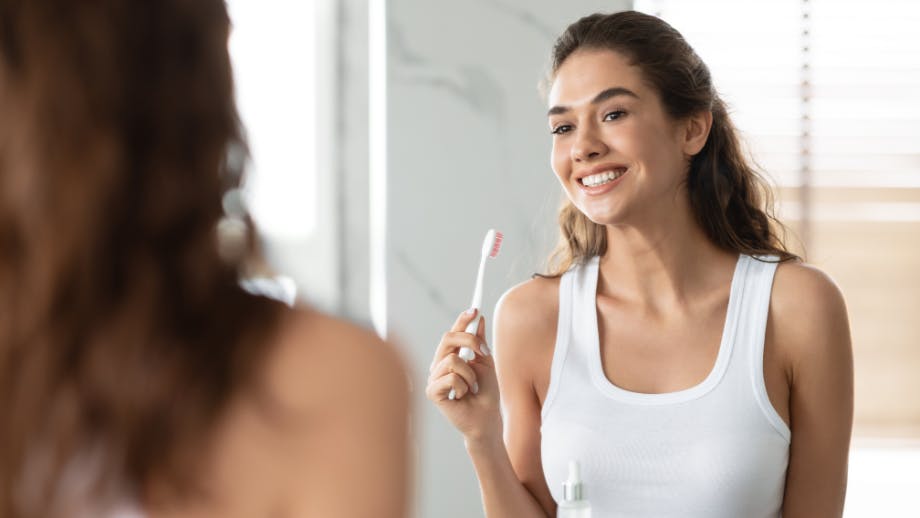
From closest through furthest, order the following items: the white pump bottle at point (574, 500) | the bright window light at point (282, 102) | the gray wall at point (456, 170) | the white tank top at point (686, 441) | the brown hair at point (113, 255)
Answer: the brown hair at point (113, 255), the white pump bottle at point (574, 500), the white tank top at point (686, 441), the gray wall at point (456, 170), the bright window light at point (282, 102)

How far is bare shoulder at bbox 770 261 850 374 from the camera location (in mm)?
950

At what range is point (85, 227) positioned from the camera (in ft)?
1.04

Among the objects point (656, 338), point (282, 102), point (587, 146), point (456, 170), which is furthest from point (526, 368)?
point (282, 102)

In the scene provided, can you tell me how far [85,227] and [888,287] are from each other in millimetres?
1309

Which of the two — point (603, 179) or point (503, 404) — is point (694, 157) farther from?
point (503, 404)

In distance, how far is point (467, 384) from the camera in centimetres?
84

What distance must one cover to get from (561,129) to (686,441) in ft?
1.05

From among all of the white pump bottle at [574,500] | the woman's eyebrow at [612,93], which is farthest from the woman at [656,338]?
the white pump bottle at [574,500]

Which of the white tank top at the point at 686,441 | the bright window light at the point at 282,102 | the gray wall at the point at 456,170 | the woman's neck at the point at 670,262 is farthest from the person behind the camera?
the bright window light at the point at 282,102

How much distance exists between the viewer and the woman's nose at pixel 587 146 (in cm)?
93

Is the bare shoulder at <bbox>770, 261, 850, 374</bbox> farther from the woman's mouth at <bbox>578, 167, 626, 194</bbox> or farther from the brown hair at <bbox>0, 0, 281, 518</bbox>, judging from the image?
the brown hair at <bbox>0, 0, 281, 518</bbox>

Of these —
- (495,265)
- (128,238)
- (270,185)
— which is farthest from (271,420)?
(270,185)

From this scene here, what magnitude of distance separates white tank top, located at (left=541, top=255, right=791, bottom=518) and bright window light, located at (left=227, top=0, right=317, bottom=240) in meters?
0.66

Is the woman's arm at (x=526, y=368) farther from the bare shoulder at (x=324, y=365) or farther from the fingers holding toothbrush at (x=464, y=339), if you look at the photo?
the bare shoulder at (x=324, y=365)
